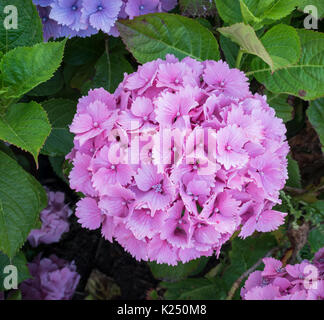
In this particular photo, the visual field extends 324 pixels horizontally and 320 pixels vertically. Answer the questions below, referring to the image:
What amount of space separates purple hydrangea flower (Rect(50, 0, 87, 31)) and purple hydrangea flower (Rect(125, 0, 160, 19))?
0.41 ft

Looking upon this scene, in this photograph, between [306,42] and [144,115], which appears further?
[306,42]

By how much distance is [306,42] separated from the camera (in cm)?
116

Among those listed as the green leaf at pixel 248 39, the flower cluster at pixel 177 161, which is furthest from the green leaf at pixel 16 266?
the green leaf at pixel 248 39

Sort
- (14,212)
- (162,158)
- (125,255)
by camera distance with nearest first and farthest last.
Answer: (162,158) < (14,212) < (125,255)

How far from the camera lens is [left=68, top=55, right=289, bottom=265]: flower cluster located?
0.92 metres

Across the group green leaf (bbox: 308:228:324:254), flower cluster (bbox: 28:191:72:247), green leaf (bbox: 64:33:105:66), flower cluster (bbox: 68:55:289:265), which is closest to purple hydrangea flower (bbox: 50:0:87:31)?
flower cluster (bbox: 68:55:289:265)

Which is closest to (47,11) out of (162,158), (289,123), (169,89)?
(169,89)

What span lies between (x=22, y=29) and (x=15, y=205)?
0.44 metres

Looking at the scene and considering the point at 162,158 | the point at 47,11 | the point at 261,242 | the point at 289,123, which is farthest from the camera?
the point at 289,123

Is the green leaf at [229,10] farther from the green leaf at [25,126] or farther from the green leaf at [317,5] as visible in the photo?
the green leaf at [25,126]

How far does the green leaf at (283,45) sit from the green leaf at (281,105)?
0.95 ft

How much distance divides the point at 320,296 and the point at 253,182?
300 millimetres

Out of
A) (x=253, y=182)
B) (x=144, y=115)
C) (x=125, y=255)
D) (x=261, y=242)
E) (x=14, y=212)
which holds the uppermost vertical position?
(x=144, y=115)

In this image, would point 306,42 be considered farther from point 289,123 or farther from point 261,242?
point 261,242
